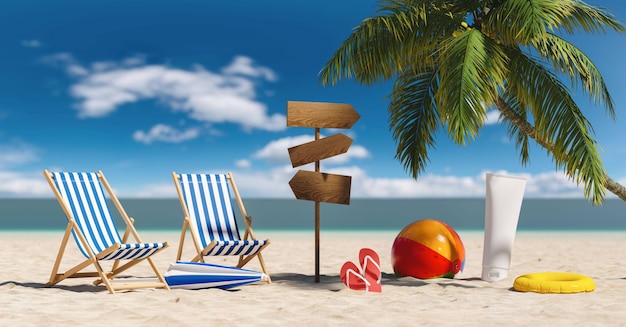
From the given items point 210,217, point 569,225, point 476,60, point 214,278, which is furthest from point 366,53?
point 569,225

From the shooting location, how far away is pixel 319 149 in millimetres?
6461

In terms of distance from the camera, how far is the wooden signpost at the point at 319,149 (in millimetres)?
6383

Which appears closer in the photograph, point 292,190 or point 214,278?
point 214,278

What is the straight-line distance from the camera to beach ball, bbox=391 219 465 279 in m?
6.49

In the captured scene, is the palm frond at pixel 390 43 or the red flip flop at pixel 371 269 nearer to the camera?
the red flip flop at pixel 371 269

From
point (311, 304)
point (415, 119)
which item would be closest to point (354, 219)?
point (415, 119)

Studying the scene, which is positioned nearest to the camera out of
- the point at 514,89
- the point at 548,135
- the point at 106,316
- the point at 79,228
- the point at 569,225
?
the point at 106,316

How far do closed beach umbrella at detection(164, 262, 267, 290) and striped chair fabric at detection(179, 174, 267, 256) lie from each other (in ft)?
1.04

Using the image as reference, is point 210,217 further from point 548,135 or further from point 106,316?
point 548,135

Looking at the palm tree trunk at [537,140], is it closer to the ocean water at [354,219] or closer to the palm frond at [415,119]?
the palm frond at [415,119]

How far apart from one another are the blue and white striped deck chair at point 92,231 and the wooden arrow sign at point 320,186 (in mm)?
1522

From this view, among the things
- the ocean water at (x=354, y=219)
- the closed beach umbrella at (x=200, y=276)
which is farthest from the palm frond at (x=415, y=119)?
the ocean water at (x=354, y=219)

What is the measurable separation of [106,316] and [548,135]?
4713 millimetres

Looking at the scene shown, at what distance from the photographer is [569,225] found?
32.9m
